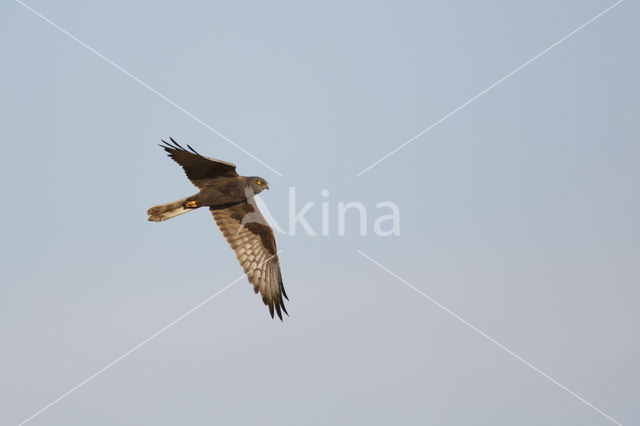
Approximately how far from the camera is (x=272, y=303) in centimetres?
1402

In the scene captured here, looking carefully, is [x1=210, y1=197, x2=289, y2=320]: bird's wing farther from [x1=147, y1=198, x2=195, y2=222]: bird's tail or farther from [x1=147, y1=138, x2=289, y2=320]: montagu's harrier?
[x1=147, y1=198, x2=195, y2=222]: bird's tail

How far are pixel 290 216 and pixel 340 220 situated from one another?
1.10m

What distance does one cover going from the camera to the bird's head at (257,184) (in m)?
13.3

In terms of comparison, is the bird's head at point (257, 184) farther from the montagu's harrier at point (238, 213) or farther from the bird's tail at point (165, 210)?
the bird's tail at point (165, 210)

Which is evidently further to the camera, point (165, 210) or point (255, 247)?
point (255, 247)

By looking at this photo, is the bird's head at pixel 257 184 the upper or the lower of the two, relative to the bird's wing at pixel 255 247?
upper

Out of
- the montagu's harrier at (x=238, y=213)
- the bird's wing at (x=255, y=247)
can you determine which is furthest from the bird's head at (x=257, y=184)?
the bird's wing at (x=255, y=247)

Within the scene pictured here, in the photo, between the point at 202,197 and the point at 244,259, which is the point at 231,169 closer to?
the point at 202,197

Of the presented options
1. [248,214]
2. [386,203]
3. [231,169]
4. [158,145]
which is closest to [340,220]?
[386,203]

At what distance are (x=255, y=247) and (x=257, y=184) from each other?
1663 mm

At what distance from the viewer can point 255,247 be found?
A: 14.4 meters

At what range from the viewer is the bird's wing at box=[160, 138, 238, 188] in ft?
41.3

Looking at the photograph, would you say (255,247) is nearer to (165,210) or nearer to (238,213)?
(238,213)

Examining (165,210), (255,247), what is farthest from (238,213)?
(165,210)
